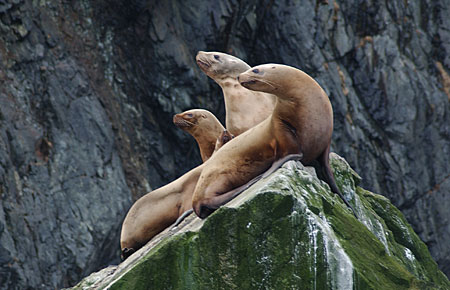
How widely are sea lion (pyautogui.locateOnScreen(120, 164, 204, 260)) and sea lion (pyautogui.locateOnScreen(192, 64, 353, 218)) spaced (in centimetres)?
98

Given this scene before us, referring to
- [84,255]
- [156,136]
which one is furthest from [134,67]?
[84,255]

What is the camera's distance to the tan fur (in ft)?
21.6

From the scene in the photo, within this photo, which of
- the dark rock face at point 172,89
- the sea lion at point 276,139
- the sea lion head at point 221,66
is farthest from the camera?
the dark rock face at point 172,89

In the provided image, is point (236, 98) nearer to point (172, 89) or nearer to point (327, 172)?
point (327, 172)

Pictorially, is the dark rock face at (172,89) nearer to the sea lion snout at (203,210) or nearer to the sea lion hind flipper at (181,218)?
the sea lion hind flipper at (181,218)

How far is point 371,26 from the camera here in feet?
64.4

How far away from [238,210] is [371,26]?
1450 centimetres

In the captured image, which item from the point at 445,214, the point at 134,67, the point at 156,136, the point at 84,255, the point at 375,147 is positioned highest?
the point at 134,67

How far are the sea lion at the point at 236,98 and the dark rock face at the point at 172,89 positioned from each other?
313 inches

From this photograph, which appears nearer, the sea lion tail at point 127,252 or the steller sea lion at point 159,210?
the steller sea lion at point 159,210

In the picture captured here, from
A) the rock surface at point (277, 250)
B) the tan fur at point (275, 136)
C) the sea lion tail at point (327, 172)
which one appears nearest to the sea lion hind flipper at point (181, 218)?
the tan fur at point (275, 136)

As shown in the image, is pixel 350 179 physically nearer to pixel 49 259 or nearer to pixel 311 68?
pixel 49 259

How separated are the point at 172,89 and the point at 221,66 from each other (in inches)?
394

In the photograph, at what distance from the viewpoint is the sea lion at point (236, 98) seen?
26.8ft
